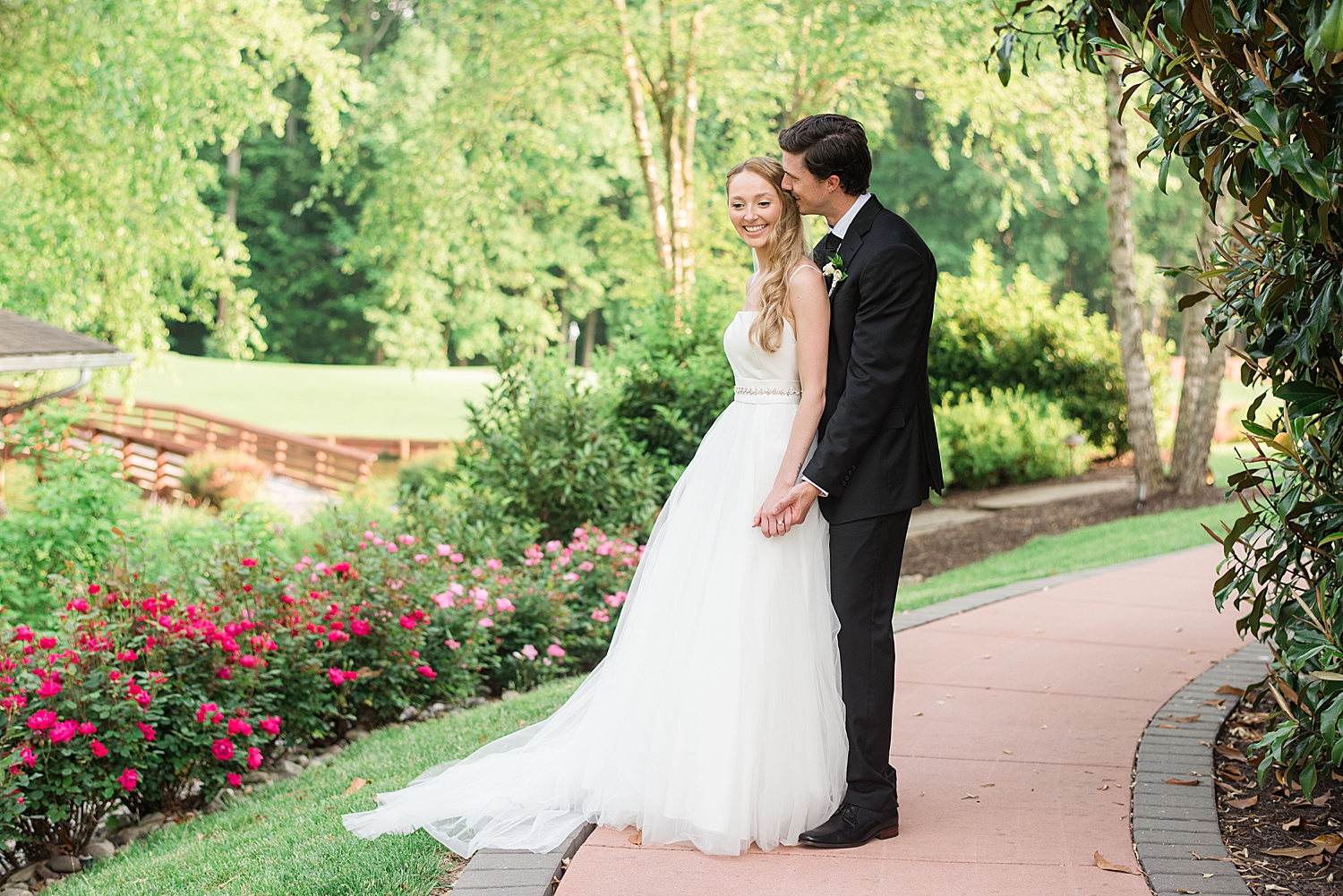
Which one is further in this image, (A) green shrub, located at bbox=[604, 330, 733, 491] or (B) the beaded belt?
(A) green shrub, located at bbox=[604, 330, 733, 491]

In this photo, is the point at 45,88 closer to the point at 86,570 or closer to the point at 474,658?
the point at 86,570

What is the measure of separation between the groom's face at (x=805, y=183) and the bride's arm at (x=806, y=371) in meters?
0.20

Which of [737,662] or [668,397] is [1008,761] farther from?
[668,397]

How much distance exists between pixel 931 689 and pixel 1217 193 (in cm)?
274

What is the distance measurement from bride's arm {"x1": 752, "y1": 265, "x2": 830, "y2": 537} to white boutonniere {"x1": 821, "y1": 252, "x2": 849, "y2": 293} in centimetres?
4

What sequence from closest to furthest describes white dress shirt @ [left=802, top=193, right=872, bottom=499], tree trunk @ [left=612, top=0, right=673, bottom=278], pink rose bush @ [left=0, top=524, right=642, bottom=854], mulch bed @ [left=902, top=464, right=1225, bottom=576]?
white dress shirt @ [left=802, top=193, right=872, bottom=499] → pink rose bush @ [left=0, top=524, right=642, bottom=854] → mulch bed @ [left=902, top=464, right=1225, bottom=576] → tree trunk @ [left=612, top=0, right=673, bottom=278]

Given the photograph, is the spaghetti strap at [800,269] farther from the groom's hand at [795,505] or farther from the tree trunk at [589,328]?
the tree trunk at [589,328]

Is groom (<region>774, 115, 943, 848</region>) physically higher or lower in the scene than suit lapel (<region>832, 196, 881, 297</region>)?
lower

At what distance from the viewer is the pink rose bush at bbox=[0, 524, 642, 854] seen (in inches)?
179

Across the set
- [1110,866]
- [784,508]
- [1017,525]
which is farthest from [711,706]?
[1017,525]

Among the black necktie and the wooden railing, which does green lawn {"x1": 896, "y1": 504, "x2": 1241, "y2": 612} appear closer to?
the black necktie

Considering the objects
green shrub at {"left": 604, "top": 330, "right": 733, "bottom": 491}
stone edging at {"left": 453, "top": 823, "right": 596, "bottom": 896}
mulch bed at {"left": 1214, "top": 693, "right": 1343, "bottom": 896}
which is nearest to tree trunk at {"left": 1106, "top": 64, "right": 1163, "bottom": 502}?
green shrub at {"left": 604, "top": 330, "right": 733, "bottom": 491}

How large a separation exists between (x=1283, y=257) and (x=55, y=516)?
304 inches

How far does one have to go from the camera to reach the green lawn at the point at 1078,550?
8.06m
